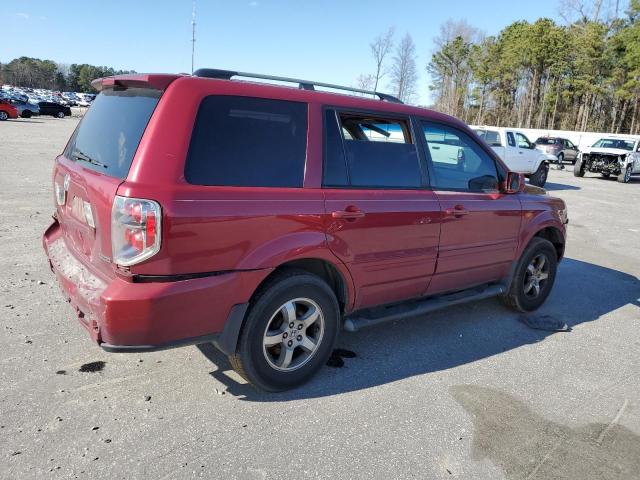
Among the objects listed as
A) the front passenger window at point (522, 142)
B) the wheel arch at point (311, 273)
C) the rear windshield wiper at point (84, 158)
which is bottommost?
the wheel arch at point (311, 273)

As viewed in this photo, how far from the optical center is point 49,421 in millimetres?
2758

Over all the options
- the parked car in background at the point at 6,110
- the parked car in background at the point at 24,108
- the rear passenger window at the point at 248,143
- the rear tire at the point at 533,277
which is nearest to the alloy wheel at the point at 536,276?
the rear tire at the point at 533,277

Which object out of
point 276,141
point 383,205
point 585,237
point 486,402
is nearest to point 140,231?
point 276,141

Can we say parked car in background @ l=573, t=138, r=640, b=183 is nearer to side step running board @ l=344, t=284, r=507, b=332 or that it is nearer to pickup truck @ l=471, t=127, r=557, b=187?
pickup truck @ l=471, t=127, r=557, b=187

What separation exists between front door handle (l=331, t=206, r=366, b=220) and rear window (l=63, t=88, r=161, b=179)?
1.28 m

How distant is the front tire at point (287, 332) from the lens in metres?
3.02

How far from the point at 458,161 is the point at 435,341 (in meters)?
1.62

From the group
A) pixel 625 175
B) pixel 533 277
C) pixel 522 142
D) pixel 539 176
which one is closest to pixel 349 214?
pixel 533 277

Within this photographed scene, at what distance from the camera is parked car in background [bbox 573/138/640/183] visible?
21.3 metres

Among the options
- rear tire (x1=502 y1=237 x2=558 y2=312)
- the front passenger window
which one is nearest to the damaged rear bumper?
rear tire (x1=502 y1=237 x2=558 y2=312)

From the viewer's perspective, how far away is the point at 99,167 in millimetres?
2943

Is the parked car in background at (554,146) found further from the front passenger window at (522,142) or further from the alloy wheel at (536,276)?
the alloy wheel at (536,276)

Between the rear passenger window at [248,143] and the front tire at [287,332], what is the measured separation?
0.66 m

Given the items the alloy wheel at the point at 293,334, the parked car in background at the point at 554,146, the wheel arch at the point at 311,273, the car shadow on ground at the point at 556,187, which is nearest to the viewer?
the wheel arch at the point at 311,273
